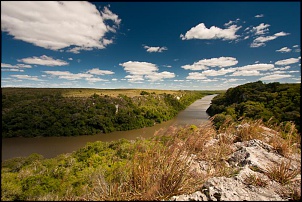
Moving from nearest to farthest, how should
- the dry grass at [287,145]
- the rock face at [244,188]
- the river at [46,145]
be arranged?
the rock face at [244,188] < the dry grass at [287,145] < the river at [46,145]

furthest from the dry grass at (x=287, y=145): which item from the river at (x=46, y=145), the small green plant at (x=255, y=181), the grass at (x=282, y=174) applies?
the river at (x=46, y=145)

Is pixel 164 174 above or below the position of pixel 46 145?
above

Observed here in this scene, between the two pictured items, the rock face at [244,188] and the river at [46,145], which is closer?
the rock face at [244,188]

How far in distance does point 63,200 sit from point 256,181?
249 cm

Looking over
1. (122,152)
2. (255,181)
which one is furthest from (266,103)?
(255,181)

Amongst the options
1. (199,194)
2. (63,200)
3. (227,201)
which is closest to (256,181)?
(227,201)

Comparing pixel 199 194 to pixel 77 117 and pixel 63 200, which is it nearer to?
pixel 63 200

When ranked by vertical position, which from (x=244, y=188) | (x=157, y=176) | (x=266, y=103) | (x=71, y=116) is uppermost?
(x=157, y=176)

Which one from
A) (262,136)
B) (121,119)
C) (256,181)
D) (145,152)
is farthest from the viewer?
(121,119)

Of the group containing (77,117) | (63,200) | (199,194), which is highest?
(199,194)

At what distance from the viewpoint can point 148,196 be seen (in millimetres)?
2006

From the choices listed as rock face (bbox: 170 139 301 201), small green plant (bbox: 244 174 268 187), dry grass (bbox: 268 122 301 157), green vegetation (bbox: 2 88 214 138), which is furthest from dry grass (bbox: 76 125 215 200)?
green vegetation (bbox: 2 88 214 138)

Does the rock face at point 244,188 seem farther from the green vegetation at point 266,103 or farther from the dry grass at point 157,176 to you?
the green vegetation at point 266,103

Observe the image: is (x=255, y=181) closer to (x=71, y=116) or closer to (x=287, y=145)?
(x=287, y=145)
